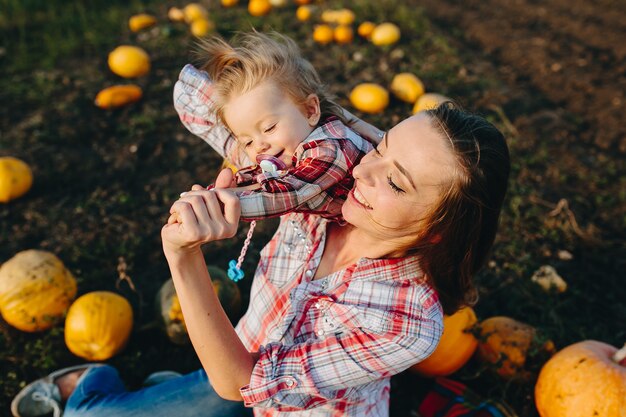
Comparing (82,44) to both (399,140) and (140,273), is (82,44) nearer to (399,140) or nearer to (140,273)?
(140,273)

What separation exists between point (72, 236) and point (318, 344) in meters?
2.59

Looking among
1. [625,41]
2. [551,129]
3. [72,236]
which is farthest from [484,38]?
[72,236]

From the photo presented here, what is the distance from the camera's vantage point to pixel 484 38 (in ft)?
21.1

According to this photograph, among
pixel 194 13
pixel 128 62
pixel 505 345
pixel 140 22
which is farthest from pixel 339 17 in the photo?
pixel 505 345

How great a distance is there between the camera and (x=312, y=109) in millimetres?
2152

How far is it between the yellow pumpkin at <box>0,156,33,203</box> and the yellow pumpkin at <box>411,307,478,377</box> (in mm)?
3076

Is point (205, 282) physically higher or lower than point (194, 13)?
higher

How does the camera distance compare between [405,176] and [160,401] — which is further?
[160,401]

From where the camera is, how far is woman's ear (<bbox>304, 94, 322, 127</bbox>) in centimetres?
213

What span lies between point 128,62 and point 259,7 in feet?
6.66

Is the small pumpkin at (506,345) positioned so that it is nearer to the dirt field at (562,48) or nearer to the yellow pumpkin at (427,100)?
the yellow pumpkin at (427,100)

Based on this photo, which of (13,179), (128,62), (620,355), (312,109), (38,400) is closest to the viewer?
(312,109)

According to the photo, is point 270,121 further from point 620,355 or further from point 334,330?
point 620,355

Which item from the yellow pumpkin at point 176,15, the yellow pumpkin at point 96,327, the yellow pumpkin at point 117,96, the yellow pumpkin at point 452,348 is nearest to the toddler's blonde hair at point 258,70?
the yellow pumpkin at point 452,348
